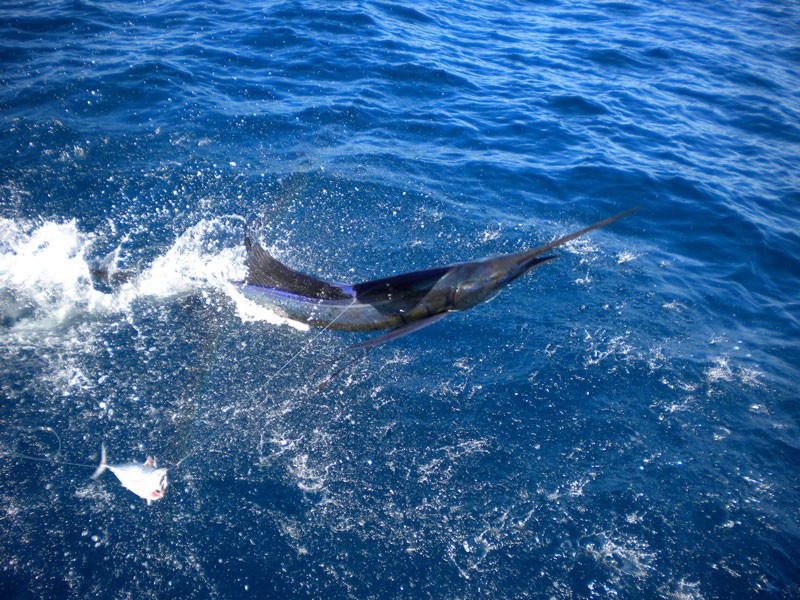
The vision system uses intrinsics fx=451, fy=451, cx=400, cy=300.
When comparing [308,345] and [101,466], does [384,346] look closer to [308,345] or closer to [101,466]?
[308,345]

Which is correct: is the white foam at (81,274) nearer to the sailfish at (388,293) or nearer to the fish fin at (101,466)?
the sailfish at (388,293)

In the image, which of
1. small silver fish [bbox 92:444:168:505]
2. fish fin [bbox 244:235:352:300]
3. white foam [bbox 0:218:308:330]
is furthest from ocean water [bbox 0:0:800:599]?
fish fin [bbox 244:235:352:300]

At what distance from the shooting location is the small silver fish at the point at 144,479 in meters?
4.02

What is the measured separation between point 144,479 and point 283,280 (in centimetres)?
241

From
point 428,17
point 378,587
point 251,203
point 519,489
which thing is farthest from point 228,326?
point 428,17

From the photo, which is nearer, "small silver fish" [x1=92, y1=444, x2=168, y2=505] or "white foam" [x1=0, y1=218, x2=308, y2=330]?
"small silver fish" [x1=92, y1=444, x2=168, y2=505]

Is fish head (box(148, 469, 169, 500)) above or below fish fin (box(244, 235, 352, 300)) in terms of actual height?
below

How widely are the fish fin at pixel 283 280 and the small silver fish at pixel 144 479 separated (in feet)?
7.24

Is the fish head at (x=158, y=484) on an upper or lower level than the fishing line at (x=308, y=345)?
lower

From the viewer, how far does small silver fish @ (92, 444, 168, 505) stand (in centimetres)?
402

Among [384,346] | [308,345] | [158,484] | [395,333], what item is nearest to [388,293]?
[395,333]

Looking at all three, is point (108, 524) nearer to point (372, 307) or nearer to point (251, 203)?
point (372, 307)

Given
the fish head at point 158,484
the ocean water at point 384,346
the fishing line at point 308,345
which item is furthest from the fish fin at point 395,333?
the fish head at point 158,484

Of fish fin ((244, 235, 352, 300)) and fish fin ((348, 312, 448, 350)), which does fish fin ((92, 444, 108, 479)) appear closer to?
fish fin ((244, 235, 352, 300))
